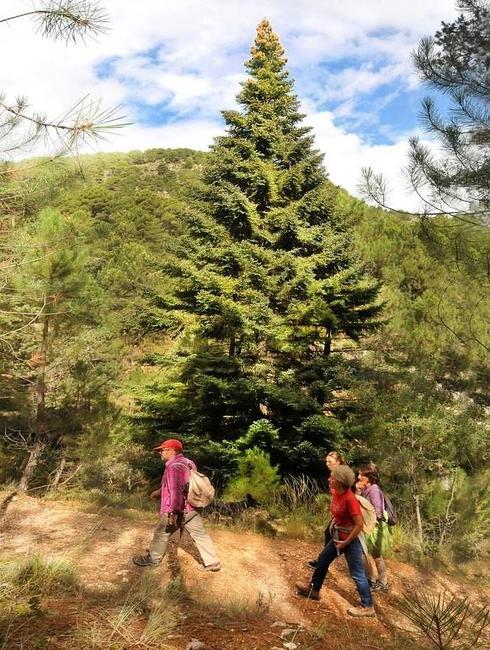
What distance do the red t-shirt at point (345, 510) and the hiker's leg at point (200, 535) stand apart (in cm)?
146

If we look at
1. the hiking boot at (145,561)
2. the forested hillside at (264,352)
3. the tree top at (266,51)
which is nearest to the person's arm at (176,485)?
the hiking boot at (145,561)

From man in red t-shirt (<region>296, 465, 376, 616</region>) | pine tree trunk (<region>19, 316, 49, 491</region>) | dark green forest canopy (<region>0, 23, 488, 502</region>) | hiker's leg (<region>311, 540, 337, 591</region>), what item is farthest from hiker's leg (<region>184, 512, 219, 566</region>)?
pine tree trunk (<region>19, 316, 49, 491</region>)

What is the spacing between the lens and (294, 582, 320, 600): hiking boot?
4.89m

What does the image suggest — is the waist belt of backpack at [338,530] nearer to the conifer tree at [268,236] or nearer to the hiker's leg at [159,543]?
the hiker's leg at [159,543]

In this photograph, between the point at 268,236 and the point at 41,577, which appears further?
the point at 268,236

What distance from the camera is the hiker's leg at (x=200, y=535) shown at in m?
5.12

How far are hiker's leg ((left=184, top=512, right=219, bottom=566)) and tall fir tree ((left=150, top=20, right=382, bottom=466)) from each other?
5.28 m

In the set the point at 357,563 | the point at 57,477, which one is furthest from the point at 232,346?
the point at 357,563

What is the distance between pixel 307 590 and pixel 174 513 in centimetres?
158

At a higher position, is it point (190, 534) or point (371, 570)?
point (190, 534)

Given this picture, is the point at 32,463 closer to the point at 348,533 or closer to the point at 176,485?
the point at 176,485

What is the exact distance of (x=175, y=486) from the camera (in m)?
5.05

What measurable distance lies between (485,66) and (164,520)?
6.83m

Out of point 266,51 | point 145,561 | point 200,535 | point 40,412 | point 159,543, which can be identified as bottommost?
point 40,412
